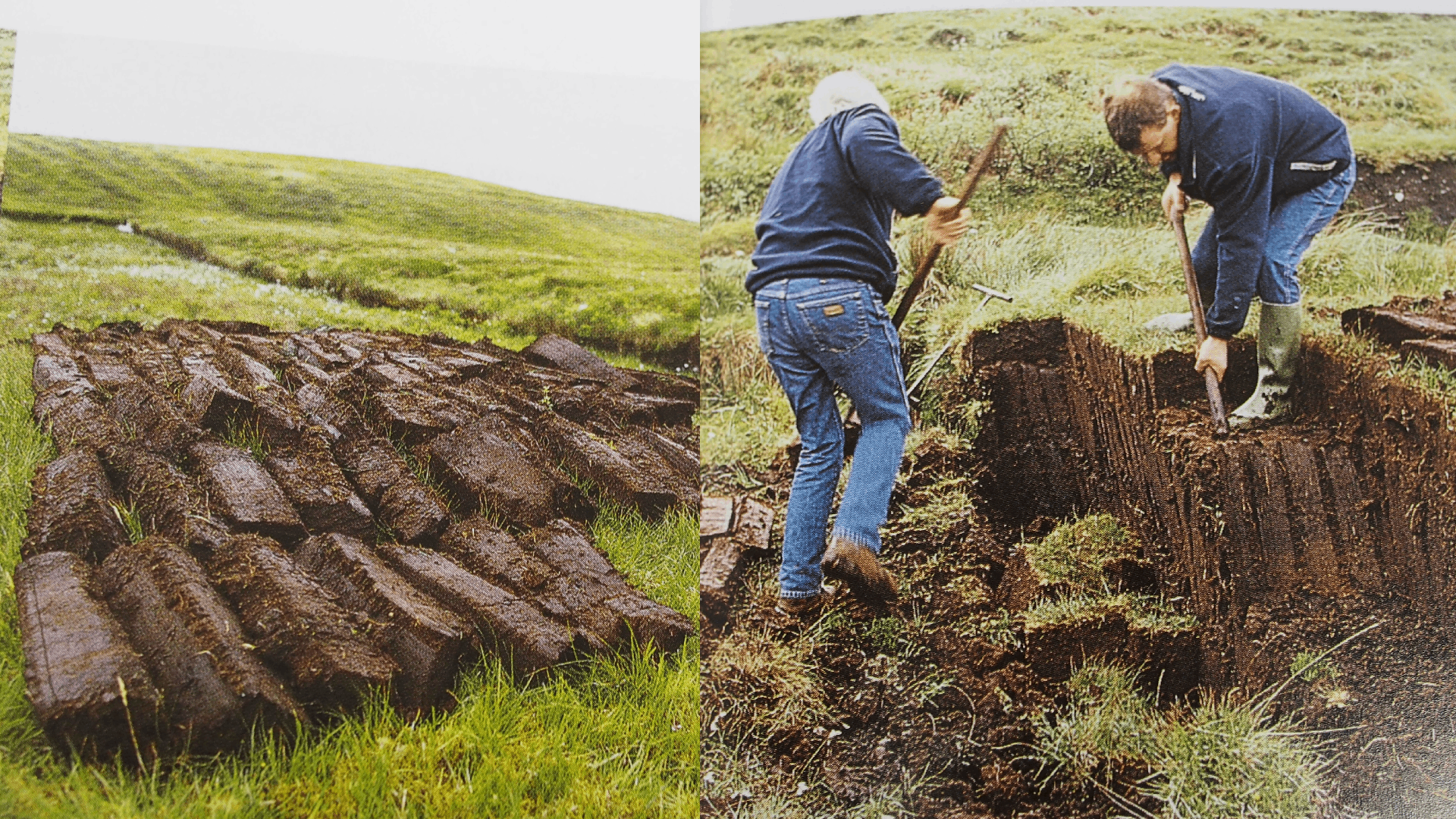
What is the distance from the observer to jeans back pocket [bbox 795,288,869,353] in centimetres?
276

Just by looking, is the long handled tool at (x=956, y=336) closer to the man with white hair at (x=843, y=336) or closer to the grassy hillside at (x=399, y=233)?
the man with white hair at (x=843, y=336)

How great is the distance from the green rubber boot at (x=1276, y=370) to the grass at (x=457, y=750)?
69.4 inches

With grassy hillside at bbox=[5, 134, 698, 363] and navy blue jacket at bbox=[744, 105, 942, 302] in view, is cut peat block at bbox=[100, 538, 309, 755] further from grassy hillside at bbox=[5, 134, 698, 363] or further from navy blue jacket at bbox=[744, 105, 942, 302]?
navy blue jacket at bbox=[744, 105, 942, 302]

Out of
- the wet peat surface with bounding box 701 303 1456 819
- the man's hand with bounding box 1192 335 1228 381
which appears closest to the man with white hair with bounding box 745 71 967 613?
the wet peat surface with bounding box 701 303 1456 819

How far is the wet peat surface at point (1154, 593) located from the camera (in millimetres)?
2646

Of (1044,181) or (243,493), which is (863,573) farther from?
(243,493)

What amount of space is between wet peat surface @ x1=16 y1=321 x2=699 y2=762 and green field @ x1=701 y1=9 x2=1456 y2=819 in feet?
1.16

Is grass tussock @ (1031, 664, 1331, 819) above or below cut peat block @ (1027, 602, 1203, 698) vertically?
below

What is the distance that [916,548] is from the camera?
279 cm

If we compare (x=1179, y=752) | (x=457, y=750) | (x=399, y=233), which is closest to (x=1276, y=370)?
(x=1179, y=752)

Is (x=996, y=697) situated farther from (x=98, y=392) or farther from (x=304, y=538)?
(x=98, y=392)

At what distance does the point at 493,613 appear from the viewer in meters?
2.54

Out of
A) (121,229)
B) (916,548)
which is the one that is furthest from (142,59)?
(916,548)

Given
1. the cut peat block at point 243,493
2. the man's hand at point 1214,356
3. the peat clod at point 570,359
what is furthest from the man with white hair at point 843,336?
the cut peat block at point 243,493
